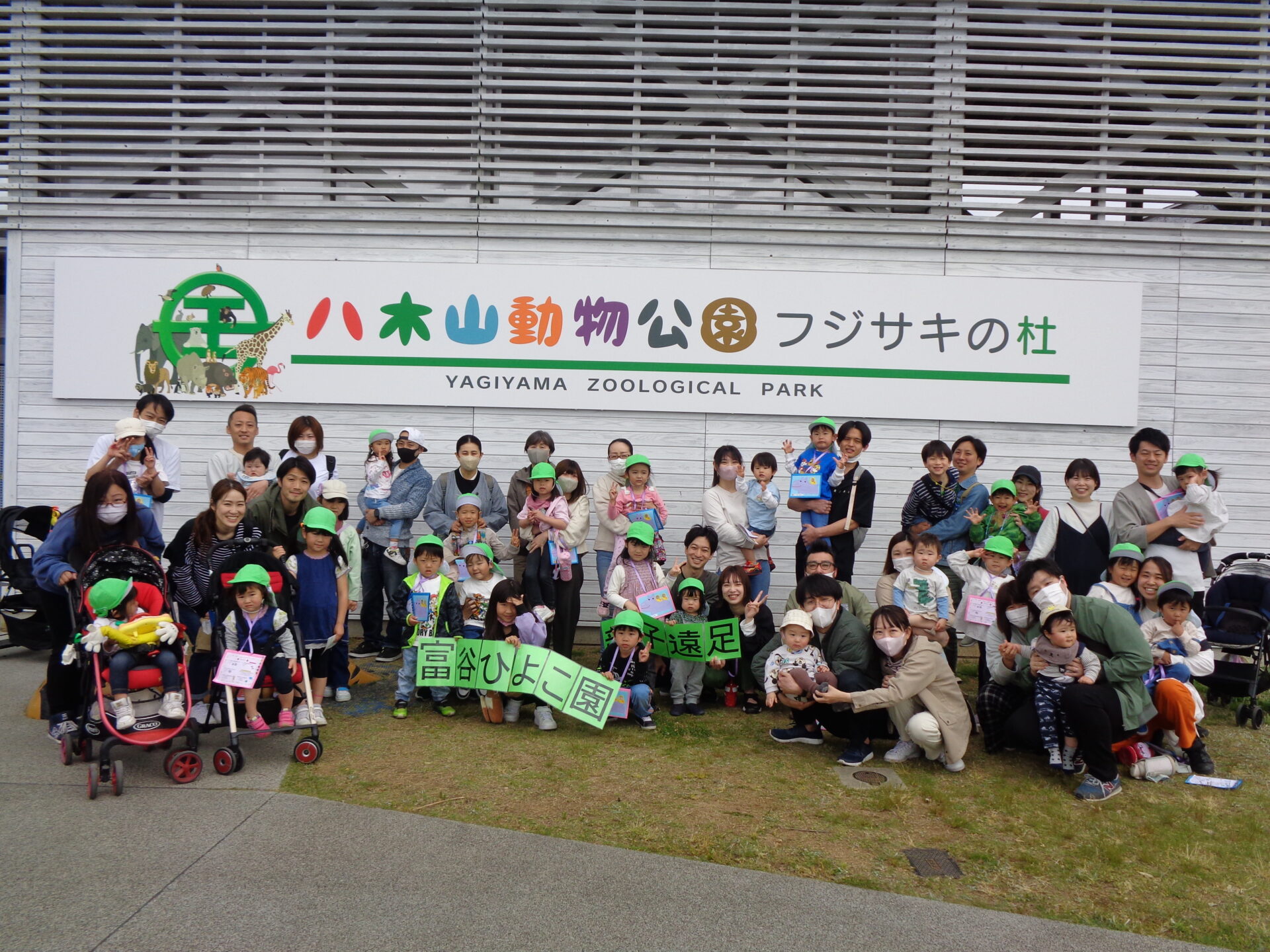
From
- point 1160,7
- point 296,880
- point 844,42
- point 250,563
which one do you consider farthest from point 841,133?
point 296,880

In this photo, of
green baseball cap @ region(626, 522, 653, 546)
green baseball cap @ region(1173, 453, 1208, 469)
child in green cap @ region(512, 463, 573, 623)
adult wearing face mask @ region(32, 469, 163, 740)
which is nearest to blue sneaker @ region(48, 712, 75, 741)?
adult wearing face mask @ region(32, 469, 163, 740)

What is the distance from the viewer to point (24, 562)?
719 centimetres

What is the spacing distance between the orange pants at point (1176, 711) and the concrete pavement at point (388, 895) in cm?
222

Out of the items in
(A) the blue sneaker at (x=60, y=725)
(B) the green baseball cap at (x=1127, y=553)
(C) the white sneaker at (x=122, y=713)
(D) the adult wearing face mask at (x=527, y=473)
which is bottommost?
(A) the blue sneaker at (x=60, y=725)

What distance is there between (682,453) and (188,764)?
4.94 meters

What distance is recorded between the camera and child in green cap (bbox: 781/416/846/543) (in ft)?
23.7

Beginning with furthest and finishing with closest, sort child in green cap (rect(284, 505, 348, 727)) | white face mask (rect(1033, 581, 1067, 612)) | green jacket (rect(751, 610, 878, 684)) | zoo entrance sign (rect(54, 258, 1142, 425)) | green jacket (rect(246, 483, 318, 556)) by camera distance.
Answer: zoo entrance sign (rect(54, 258, 1142, 425)) → green jacket (rect(246, 483, 318, 556)) → child in green cap (rect(284, 505, 348, 727)) → green jacket (rect(751, 610, 878, 684)) → white face mask (rect(1033, 581, 1067, 612))

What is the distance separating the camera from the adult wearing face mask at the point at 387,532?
743 cm

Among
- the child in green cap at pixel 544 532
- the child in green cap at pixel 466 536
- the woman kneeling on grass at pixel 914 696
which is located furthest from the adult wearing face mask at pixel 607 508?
the woman kneeling on grass at pixel 914 696

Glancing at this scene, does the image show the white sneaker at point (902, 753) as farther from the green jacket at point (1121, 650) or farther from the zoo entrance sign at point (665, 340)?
the zoo entrance sign at point (665, 340)

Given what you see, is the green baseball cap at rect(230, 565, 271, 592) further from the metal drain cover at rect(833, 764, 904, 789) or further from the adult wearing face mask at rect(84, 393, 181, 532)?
the metal drain cover at rect(833, 764, 904, 789)

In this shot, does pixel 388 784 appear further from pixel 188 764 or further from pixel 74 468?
pixel 74 468

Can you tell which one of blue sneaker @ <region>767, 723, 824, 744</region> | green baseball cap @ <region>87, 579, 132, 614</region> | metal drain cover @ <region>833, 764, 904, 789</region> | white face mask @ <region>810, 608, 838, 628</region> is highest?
green baseball cap @ <region>87, 579, 132, 614</region>

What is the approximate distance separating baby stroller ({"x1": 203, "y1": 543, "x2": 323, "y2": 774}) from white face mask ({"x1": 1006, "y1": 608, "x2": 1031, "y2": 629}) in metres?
4.07
